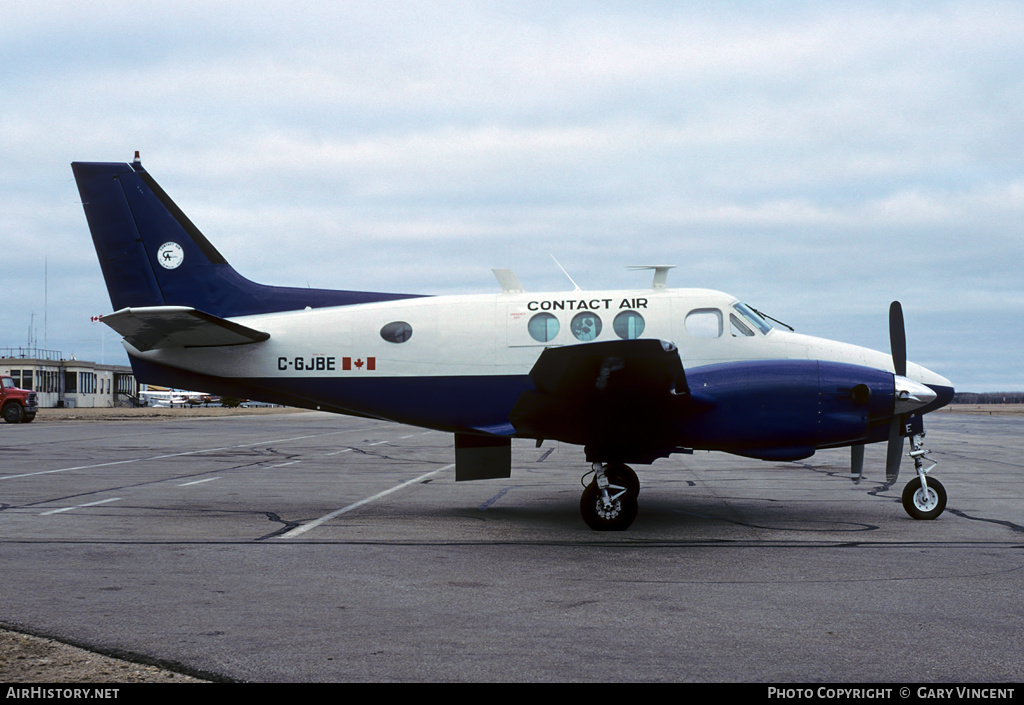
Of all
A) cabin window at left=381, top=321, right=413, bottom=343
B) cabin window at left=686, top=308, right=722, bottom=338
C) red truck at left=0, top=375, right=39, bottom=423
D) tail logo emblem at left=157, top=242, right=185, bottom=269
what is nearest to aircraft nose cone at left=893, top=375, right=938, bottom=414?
cabin window at left=686, top=308, right=722, bottom=338

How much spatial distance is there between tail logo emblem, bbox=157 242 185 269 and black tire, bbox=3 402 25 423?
3836 cm

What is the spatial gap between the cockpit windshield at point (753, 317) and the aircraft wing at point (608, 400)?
2227 millimetres

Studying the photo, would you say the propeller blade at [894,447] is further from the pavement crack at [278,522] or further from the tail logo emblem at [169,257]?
the tail logo emblem at [169,257]

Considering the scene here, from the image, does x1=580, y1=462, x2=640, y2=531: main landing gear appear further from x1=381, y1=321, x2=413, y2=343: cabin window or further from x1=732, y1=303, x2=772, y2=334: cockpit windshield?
x1=381, y1=321, x2=413, y2=343: cabin window

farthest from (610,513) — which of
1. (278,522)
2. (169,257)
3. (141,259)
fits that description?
(141,259)

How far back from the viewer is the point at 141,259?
13867 millimetres

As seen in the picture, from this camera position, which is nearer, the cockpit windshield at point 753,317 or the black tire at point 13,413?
the cockpit windshield at point 753,317

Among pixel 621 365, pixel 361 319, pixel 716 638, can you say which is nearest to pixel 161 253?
pixel 361 319

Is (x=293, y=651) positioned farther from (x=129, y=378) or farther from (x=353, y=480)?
(x=129, y=378)

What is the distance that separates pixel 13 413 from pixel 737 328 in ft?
148

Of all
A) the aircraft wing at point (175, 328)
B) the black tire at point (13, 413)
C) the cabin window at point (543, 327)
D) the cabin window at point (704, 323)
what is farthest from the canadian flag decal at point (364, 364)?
the black tire at point (13, 413)

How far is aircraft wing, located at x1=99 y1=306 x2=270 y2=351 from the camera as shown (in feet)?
39.1

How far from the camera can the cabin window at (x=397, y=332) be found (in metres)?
12.8
